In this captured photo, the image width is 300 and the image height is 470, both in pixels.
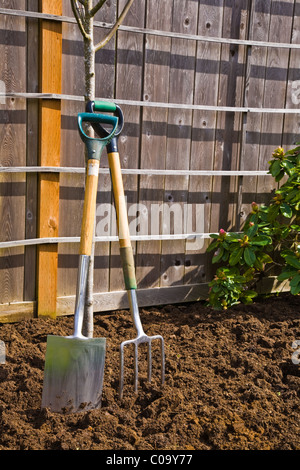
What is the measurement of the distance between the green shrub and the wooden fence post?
3.38 ft

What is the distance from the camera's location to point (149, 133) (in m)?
3.66

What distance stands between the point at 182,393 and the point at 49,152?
155cm

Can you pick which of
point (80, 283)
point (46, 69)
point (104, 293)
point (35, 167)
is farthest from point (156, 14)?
point (80, 283)

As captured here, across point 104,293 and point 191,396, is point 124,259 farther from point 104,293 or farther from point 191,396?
point 104,293

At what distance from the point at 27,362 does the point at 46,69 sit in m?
1.56

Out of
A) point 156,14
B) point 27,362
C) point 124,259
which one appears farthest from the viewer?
point 156,14

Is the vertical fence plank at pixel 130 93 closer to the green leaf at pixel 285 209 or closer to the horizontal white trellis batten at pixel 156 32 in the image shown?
the horizontal white trellis batten at pixel 156 32

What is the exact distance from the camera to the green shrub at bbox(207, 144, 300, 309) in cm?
374

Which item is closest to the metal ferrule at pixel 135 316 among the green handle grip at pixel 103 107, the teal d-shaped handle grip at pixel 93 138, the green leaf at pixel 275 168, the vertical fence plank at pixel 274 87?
the teal d-shaped handle grip at pixel 93 138

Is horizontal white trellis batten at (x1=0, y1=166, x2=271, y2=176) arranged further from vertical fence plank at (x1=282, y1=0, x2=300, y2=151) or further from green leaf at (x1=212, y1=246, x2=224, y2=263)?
green leaf at (x1=212, y1=246, x2=224, y2=263)

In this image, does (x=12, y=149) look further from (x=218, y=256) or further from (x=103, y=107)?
(x=218, y=256)

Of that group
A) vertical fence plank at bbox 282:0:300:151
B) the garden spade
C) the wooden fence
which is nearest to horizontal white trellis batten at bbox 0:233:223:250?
the wooden fence

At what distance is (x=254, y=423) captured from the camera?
7.64ft

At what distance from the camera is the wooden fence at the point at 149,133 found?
3.26m
